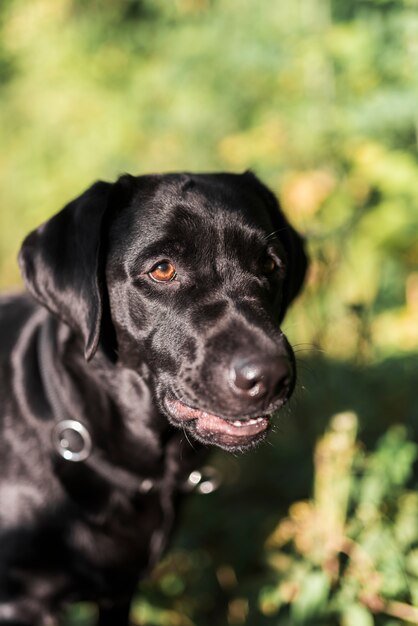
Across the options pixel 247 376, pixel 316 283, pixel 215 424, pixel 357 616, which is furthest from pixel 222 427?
pixel 316 283

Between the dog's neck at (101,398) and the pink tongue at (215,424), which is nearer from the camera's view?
the pink tongue at (215,424)

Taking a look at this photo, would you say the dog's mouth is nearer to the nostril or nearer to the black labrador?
the black labrador

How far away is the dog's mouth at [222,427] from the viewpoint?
199cm

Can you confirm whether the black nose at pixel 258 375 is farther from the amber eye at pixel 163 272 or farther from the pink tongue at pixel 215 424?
the amber eye at pixel 163 272

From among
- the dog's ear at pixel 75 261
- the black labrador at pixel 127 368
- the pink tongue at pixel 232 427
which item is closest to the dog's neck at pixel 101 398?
the black labrador at pixel 127 368

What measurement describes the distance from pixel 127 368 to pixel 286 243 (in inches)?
28.6

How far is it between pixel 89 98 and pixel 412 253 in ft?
14.4

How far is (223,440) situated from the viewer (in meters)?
2.02

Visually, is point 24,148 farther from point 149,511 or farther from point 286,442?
point 149,511

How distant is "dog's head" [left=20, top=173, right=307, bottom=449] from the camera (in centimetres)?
190

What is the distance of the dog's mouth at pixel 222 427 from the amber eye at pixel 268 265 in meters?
0.50

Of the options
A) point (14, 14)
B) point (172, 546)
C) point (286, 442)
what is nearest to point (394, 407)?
point (286, 442)

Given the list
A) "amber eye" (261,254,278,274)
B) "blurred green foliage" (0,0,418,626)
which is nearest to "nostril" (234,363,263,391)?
"amber eye" (261,254,278,274)

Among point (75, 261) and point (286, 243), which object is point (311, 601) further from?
point (75, 261)
